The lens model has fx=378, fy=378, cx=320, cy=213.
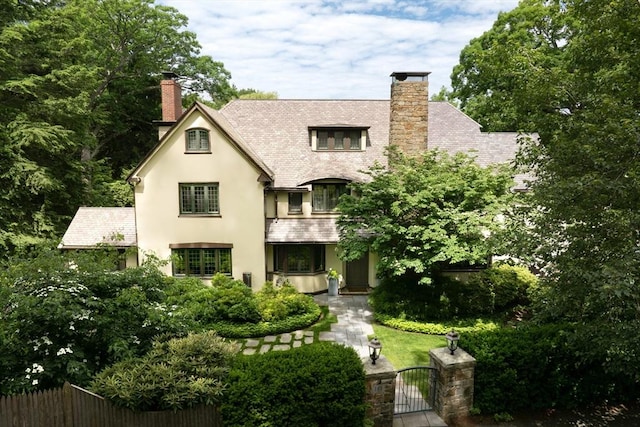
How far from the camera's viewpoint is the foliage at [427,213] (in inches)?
538

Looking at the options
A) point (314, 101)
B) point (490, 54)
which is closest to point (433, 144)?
point (314, 101)

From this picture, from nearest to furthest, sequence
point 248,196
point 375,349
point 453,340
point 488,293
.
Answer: point 375,349
point 453,340
point 488,293
point 248,196

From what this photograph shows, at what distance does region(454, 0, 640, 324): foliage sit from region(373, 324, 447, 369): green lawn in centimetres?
499

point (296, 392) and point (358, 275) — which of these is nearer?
point (296, 392)

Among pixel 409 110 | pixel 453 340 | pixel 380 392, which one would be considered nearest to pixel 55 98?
pixel 409 110

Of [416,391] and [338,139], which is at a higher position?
[338,139]

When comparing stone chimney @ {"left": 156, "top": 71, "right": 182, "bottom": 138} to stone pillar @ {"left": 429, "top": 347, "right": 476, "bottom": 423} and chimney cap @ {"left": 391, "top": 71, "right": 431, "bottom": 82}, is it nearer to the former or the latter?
chimney cap @ {"left": 391, "top": 71, "right": 431, "bottom": 82}

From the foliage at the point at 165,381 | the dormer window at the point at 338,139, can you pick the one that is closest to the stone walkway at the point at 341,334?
the foliage at the point at 165,381

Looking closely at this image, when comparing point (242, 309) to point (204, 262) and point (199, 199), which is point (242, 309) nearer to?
point (204, 262)

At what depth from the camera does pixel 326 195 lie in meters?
19.0

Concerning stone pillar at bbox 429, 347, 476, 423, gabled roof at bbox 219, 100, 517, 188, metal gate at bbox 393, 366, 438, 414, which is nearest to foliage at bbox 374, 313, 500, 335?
metal gate at bbox 393, 366, 438, 414

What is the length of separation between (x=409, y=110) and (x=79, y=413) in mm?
16341

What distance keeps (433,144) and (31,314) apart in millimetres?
19013

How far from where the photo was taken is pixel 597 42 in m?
7.59
